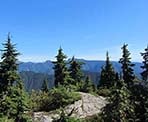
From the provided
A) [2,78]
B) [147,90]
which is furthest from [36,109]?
[147,90]

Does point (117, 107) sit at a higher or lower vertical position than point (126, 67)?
lower

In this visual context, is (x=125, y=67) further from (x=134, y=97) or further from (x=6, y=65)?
(x=6, y=65)

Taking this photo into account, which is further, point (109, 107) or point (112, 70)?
point (112, 70)

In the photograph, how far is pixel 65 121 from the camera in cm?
2406

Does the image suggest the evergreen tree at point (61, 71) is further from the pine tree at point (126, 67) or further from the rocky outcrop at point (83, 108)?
the rocky outcrop at point (83, 108)

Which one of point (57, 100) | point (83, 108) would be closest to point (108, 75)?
point (83, 108)

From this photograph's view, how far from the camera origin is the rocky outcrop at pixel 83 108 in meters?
35.6

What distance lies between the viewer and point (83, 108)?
38.1 meters

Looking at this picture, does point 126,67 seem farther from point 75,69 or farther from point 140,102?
point 140,102

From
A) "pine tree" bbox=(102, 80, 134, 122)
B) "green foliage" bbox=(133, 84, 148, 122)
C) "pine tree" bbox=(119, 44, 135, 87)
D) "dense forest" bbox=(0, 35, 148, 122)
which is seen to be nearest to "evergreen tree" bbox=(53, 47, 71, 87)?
"dense forest" bbox=(0, 35, 148, 122)

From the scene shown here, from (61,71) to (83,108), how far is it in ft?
49.9

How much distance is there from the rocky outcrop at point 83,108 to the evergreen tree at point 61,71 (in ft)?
34.8

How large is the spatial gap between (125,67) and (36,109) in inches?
708

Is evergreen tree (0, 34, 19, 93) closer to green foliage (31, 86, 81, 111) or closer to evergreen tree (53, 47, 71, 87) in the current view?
green foliage (31, 86, 81, 111)
